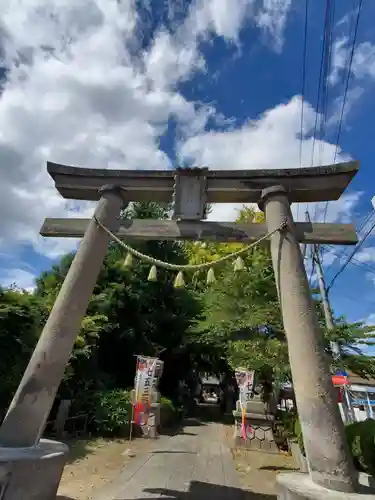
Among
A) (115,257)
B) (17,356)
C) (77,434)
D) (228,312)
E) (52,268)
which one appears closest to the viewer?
(17,356)

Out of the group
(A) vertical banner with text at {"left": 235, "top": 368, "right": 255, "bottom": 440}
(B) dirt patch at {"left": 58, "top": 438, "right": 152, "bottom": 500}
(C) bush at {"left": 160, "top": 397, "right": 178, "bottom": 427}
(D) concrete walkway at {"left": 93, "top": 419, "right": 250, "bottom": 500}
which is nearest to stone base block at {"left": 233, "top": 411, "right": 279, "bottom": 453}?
(A) vertical banner with text at {"left": 235, "top": 368, "right": 255, "bottom": 440}

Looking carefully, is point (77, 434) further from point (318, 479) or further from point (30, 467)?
point (318, 479)

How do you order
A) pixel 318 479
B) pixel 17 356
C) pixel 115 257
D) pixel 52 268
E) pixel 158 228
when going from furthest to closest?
pixel 115 257 < pixel 52 268 < pixel 17 356 < pixel 158 228 < pixel 318 479

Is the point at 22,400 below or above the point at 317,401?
below

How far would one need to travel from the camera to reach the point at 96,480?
6461 mm

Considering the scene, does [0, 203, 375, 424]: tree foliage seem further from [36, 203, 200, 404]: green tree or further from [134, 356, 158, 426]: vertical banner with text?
[134, 356, 158, 426]: vertical banner with text

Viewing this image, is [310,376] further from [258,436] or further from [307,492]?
[258,436]

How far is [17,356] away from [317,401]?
26.0 feet

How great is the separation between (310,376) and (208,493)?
3881mm

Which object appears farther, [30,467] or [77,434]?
[77,434]

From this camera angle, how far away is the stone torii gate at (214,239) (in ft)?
11.4

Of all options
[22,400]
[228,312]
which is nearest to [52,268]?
[228,312]

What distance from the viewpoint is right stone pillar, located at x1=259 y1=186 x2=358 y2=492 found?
3.37 metres

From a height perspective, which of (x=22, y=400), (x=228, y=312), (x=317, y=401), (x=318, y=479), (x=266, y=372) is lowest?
(x=318, y=479)
